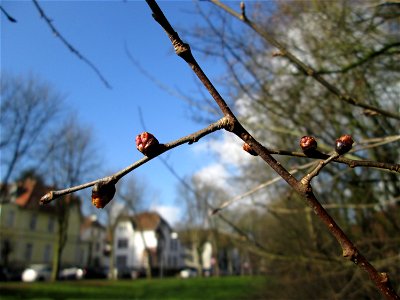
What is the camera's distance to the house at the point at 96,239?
223 feet

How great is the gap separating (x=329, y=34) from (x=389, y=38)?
2.76 ft

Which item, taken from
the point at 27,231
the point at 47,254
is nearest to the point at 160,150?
the point at 27,231

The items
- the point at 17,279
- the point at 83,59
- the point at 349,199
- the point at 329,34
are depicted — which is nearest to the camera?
the point at 83,59

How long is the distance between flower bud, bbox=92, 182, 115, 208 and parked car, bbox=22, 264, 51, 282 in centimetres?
4447

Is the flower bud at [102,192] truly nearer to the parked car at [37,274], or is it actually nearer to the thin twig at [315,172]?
the thin twig at [315,172]

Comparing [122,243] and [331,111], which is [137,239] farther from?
[331,111]

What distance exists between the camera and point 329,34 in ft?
20.7

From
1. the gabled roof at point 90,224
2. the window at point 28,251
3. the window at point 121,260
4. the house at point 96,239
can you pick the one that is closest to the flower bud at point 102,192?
the window at point 28,251

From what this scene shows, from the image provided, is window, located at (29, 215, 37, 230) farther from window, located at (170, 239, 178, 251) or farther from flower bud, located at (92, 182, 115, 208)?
flower bud, located at (92, 182, 115, 208)

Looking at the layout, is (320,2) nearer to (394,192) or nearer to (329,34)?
(329,34)

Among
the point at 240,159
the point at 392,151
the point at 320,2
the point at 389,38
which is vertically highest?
the point at 320,2

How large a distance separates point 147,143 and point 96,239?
75.0 meters

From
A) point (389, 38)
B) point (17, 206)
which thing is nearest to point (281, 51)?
point (389, 38)

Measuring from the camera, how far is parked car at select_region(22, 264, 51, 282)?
4066 cm
